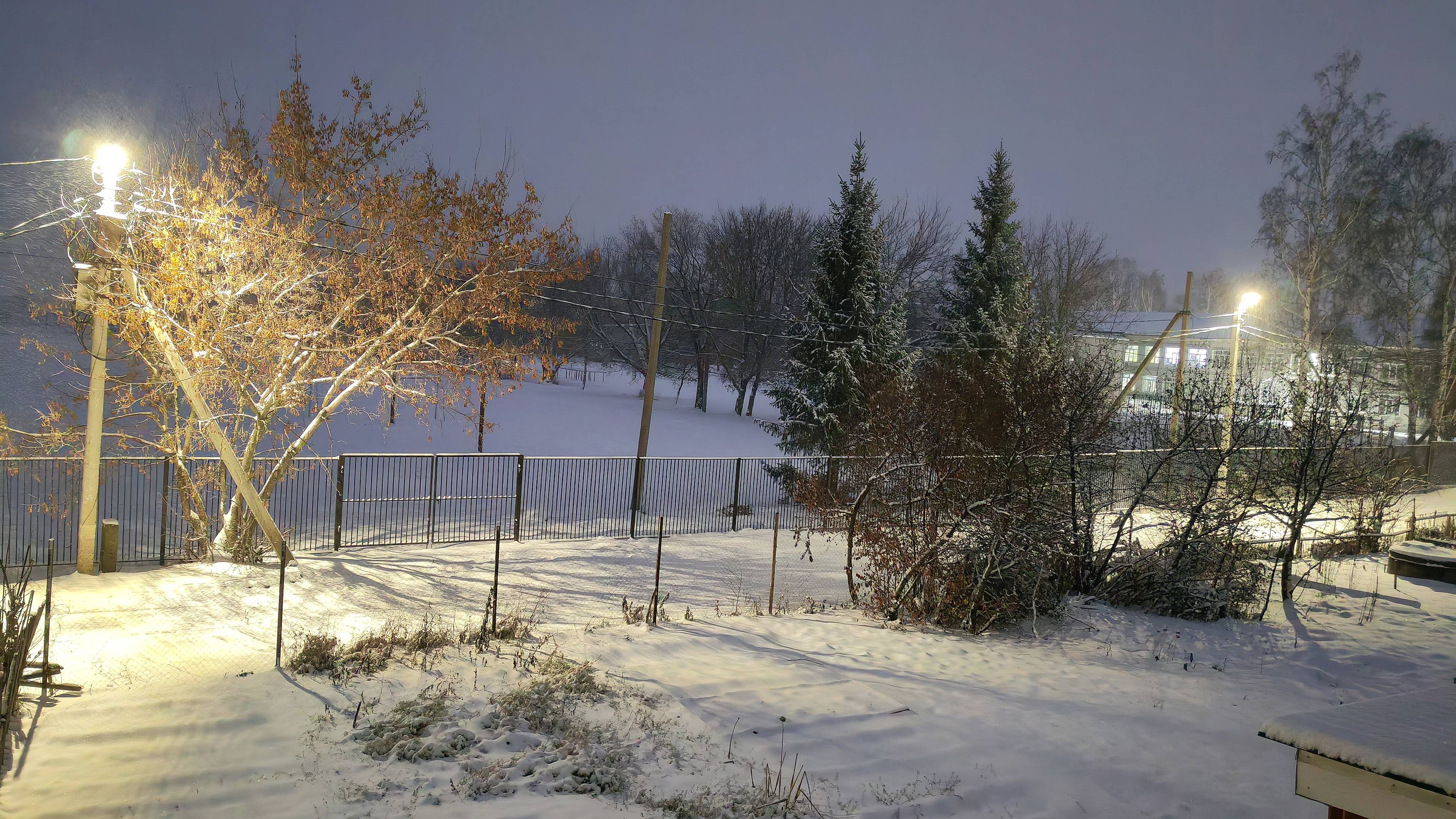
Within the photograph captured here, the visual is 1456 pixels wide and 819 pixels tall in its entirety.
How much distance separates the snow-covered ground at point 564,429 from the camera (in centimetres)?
2686

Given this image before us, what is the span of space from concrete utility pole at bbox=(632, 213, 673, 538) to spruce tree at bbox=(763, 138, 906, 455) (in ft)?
19.3

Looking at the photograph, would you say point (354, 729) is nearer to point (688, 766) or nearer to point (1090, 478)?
point (688, 766)

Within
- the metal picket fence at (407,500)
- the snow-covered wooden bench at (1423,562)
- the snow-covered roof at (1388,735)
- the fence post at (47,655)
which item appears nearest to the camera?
the snow-covered roof at (1388,735)

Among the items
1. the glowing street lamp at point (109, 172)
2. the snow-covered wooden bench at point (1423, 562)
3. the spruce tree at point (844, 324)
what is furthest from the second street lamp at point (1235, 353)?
the glowing street lamp at point (109, 172)

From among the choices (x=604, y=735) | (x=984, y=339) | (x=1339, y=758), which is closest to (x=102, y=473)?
(x=604, y=735)

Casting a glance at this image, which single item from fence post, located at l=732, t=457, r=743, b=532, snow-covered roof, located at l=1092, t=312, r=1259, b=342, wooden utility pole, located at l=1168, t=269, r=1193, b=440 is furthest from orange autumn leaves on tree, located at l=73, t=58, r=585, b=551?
snow-covered roof, located at l=1092, t=312, r=1259, b=342

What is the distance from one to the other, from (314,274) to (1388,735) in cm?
1294

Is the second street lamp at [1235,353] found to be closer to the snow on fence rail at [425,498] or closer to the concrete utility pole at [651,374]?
the snow on fence rail at [425,498]

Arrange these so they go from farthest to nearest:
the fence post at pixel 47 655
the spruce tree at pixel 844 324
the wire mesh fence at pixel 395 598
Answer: the spruce tree at pixel 844 324 → the wire mesh fence at pixel 395 598 → the fence post at pixel 47 655

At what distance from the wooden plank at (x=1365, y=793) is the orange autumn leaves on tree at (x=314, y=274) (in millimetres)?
12143

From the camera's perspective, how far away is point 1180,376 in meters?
19.4

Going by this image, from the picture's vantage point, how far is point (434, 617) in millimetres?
9547

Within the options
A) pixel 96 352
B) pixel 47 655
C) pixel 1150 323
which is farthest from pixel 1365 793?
pixel 1150 323

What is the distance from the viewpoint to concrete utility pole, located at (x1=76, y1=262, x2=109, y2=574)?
32.2ft
